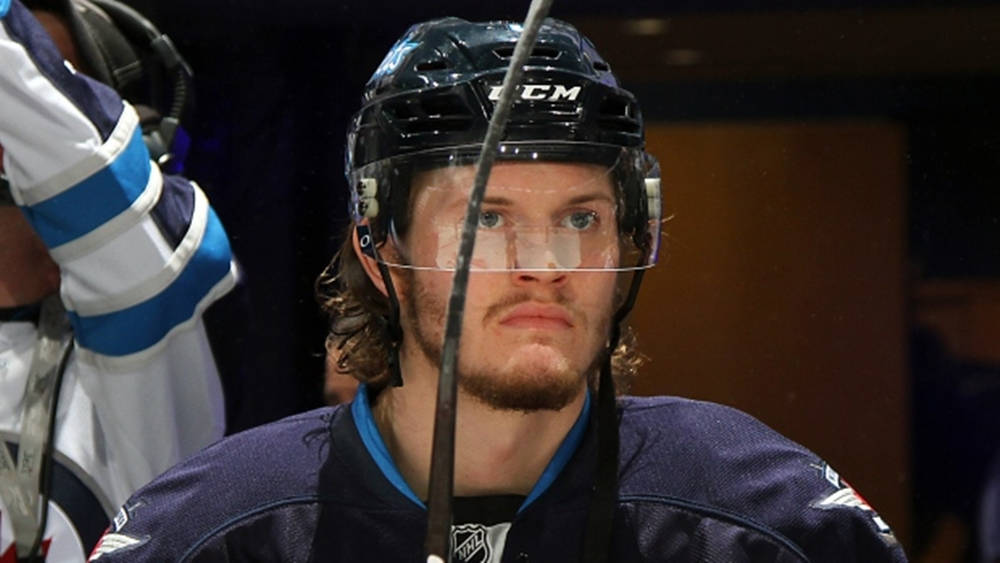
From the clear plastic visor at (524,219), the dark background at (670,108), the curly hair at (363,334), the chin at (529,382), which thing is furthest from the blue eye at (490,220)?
the dark background at (670,108)

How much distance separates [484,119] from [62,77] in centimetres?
53

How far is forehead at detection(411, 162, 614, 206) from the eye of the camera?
1447 millimetres

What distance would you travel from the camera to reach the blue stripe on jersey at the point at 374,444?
1524 mm

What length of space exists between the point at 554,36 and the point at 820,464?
17.4 inches

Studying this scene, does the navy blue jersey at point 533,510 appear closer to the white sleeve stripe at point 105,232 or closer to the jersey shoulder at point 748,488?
the jersey shoulder at point 748,488

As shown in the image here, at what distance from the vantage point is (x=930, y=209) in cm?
221

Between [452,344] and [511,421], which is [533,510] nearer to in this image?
[511,421]

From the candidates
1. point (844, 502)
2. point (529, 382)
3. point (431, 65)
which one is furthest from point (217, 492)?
point (844, 502)

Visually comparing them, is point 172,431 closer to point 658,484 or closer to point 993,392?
point 658,484

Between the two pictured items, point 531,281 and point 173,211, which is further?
point 173,211

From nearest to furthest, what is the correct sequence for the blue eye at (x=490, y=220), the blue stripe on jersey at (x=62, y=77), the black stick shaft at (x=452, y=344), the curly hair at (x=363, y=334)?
the black stick shaft at (x=452, y=344)
the blue eye at (x=490, y=220)
the curly hair at (x=363, y=334)
the blue stripe on jersey at (x=62, y=77)

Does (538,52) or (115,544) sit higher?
(538,52)

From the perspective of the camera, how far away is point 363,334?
172 centimetres

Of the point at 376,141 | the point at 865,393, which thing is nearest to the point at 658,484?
A: the point at 376,141
